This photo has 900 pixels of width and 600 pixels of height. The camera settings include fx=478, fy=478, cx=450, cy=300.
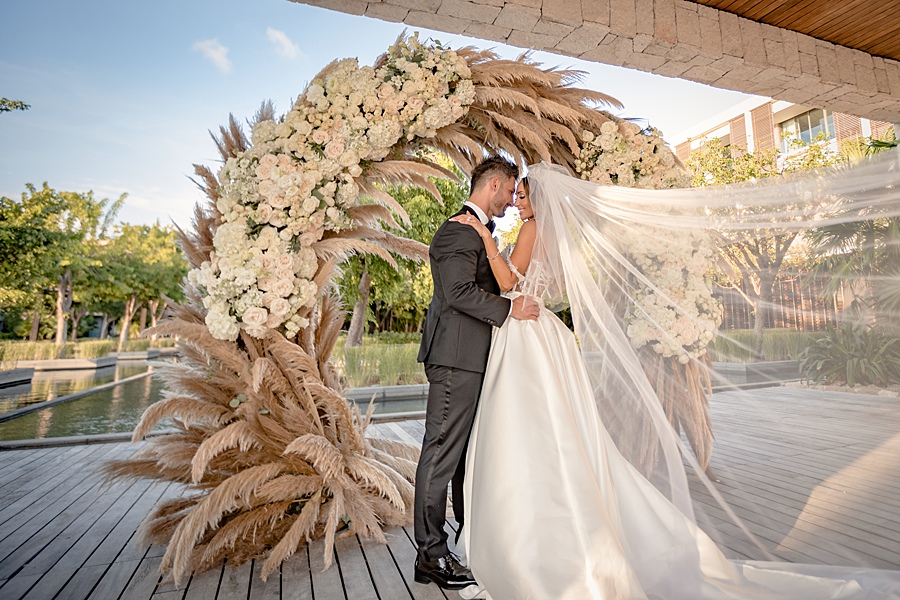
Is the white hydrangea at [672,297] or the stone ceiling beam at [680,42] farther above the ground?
the stone ceiling beam at [680,42]

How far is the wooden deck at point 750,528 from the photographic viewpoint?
2174 mm

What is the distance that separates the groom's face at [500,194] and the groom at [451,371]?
0.95 feet

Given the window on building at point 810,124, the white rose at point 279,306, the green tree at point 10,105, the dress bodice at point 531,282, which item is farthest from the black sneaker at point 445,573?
the window on building at point 810,124

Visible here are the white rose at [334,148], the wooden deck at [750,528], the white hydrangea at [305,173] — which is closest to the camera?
the wooden deck at [750,528]

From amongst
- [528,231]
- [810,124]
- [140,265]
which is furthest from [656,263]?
[140,265]

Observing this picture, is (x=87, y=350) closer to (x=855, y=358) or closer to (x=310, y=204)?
(x=310, y=204)

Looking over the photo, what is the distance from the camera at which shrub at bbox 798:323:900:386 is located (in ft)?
6.73

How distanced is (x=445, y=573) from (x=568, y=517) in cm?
68

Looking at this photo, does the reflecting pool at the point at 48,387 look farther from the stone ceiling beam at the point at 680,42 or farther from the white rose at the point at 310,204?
the stone ceiling beam at the point at 680,42

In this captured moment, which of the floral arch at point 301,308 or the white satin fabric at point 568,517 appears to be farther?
the floral arch at point 301,308

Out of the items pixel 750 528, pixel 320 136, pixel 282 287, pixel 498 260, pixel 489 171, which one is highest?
pixel 320 136

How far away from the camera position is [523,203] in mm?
2879

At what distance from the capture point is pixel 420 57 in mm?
2959

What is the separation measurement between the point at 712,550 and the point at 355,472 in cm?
185
